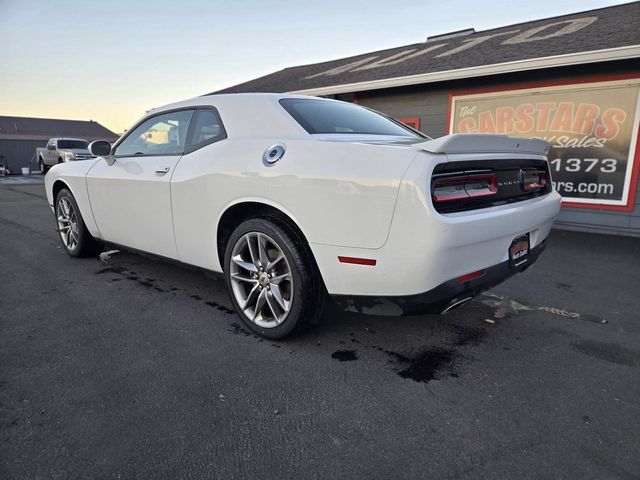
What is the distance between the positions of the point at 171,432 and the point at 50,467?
0.45m

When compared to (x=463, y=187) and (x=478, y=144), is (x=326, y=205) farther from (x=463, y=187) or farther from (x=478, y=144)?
(x=478, y=144)

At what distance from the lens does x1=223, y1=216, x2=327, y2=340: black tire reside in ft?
7.80

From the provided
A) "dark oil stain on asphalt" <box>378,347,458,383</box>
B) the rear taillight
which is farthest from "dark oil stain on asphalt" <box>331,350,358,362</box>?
the rear taillight

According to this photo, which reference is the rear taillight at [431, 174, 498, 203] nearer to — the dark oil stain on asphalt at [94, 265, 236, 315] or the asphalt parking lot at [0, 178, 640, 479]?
the asphalt parking lot at [0, 178, 640, 479]

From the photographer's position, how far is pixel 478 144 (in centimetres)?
217

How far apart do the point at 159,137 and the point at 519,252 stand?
9.45ft

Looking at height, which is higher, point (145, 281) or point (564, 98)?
point (564, 98)

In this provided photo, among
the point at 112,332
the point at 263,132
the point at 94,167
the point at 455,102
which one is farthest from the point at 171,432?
the point at 455,102

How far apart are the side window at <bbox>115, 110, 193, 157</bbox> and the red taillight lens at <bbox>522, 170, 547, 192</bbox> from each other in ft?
7.94

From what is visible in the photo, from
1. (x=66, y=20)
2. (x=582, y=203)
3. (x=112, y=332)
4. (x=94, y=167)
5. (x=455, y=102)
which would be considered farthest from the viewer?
(x=66, y=20)

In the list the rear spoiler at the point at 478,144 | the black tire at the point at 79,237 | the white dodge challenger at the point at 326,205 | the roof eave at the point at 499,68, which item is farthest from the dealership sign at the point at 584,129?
the black tire at the point at 79,237

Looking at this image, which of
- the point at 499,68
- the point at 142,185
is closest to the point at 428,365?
the point at 142,185

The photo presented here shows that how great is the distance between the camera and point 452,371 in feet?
7.57

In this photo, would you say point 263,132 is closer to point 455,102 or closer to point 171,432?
point 171,432
